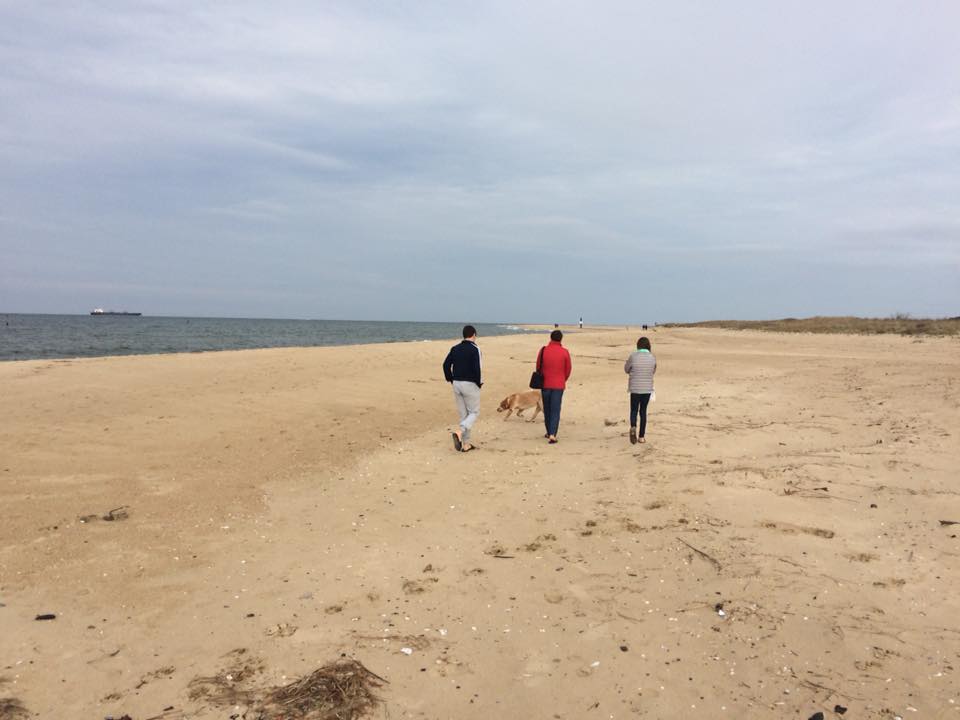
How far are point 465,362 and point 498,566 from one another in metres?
4.91

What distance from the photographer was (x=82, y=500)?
7082 millimetres

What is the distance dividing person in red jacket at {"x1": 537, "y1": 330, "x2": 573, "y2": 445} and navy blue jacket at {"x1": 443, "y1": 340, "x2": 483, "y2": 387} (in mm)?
1140

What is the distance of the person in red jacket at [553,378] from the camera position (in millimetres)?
10227

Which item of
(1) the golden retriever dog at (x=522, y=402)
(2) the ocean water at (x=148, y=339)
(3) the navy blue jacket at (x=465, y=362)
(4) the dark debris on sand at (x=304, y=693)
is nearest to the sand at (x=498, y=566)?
(4) the dark debris on sand at (x=304, y=693)

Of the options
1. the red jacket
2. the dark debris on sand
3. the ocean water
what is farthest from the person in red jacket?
the ocean water

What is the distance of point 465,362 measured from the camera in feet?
32.3

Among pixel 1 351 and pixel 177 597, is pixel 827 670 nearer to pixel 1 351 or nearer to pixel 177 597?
pixel 177 597

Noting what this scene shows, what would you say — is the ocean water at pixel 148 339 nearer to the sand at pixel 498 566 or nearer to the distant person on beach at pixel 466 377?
the sand at pixel 498 566

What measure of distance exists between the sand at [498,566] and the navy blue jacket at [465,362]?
1.21 m

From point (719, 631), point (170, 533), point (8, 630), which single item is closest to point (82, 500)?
point (170, 533)

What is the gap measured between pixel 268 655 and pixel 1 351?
1666 inches

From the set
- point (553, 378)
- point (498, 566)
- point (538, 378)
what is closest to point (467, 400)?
point (538, 378)

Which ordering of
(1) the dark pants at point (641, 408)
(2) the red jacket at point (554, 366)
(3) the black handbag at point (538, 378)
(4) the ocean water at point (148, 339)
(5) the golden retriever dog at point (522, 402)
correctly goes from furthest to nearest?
(4) the ocean water at point (148, 339), (5) the golden retriever dog at point (522, 402), (3) the black handbag at point (538, 378), (2) the red jacket at point (554, 366), (1) the dark pants at point (641, 408)

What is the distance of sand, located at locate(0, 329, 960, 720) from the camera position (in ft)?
11.8
